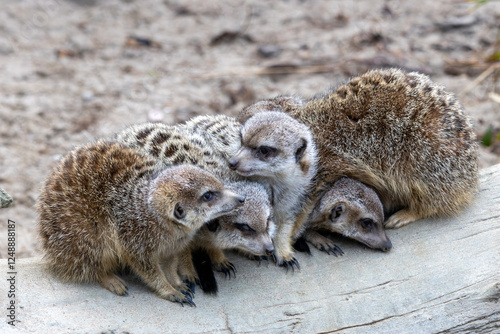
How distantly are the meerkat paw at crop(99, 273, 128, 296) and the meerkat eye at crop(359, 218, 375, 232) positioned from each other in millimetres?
1575

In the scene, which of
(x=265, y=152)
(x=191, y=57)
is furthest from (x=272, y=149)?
(x=191, y=57)

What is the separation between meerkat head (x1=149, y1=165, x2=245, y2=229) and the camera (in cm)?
314

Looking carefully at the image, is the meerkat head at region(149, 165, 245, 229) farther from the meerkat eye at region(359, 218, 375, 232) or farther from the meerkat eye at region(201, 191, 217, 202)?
the meerkat eye at region(359, 218, 375, 232)

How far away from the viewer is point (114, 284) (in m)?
3.29

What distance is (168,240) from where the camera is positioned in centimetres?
324

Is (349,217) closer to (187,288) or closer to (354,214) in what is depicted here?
(354,214)

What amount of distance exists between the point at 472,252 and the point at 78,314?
2413 mm

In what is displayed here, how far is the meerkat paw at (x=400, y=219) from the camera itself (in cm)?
385

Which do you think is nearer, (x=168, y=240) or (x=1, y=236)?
(x=168, y=240)

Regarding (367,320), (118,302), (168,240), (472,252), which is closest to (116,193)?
(168,240)

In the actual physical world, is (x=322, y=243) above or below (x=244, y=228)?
below

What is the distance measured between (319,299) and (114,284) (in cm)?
122

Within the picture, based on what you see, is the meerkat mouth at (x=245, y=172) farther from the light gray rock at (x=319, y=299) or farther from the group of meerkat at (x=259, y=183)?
the light gray rock at (x=319, y=299)

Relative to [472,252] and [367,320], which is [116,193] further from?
[472,252]
